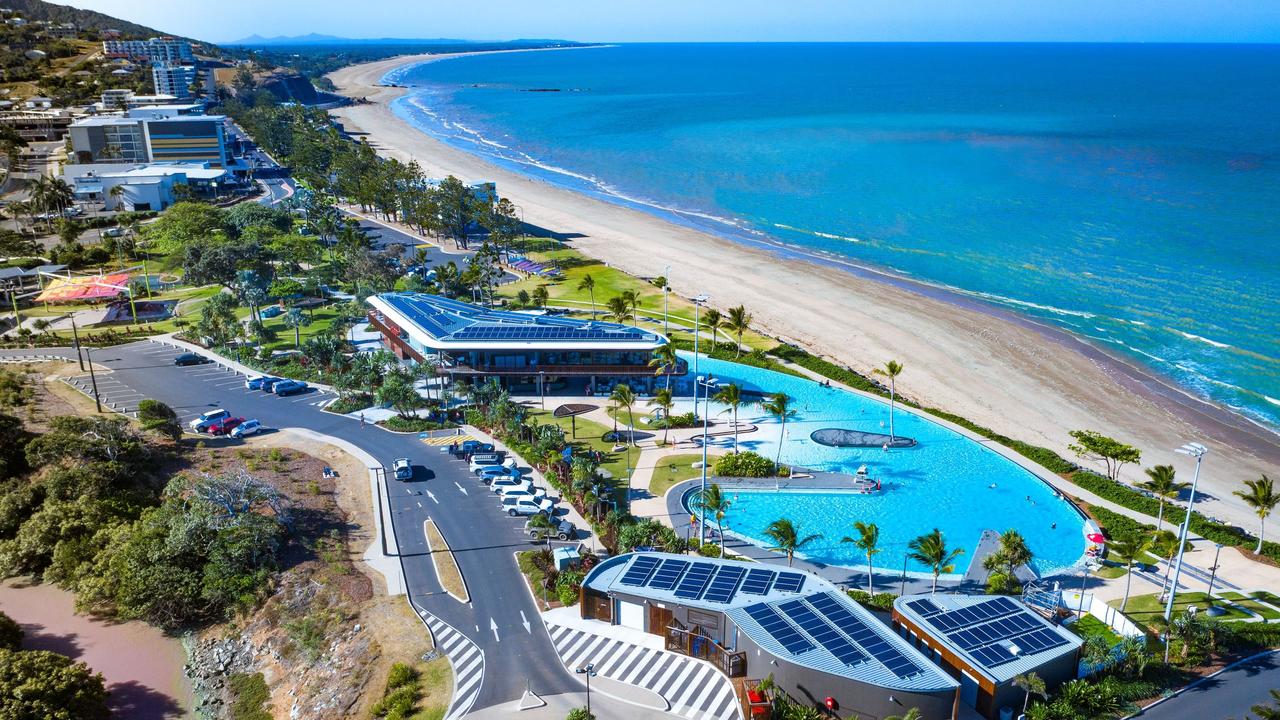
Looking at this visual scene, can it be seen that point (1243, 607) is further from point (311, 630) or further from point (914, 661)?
point (311, 630)

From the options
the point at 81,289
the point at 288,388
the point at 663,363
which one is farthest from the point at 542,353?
the point at 81,289

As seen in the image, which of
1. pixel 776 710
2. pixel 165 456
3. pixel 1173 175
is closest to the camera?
pixel 776 710

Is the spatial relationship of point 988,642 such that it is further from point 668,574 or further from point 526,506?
point 526,506

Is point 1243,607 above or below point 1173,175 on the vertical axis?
below

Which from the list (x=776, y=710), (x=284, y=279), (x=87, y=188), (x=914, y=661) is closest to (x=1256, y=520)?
(x=914, y=661)

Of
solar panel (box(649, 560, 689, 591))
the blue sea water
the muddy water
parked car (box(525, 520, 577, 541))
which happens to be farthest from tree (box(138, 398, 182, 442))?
the blue sea water

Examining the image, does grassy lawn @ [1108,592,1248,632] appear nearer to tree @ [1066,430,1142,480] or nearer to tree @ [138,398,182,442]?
tree @ [1066,430,1142,480]
